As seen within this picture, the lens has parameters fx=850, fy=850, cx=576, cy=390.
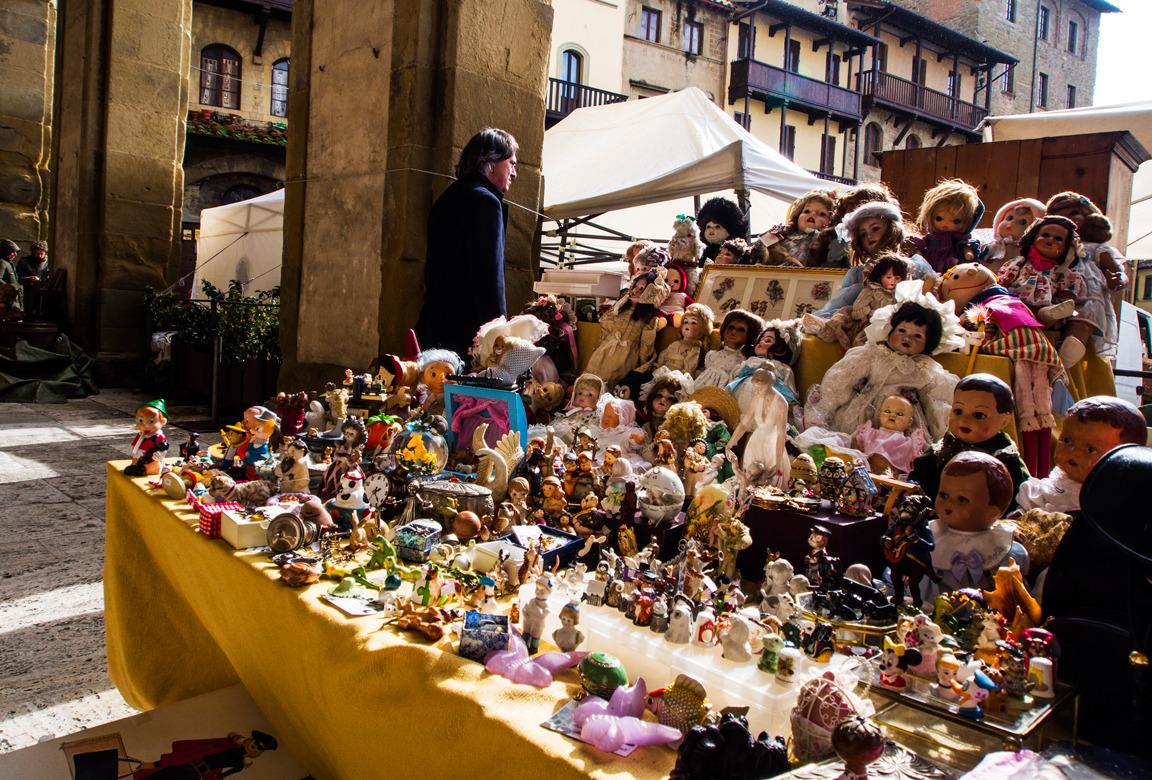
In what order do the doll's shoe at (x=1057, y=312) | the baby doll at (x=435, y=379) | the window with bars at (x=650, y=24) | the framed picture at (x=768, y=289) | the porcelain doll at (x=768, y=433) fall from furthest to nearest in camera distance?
the window with bars at (x=650, y=24)
the framed picture at (x=768, y=289)
the baby doll at (x=435, y=379)
the doll's shoe at (x=1057, y=312)
the porcelain doll at (x=768, y=433)

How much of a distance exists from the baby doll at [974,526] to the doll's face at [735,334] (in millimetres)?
1304

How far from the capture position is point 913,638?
1.40 m

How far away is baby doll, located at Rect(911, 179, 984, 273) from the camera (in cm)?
335

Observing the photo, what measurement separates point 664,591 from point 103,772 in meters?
1.51

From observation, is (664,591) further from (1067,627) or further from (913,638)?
(1067,627)

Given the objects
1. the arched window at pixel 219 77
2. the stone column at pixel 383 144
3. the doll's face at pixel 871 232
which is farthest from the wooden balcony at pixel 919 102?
the doll's face at pixel 871 232

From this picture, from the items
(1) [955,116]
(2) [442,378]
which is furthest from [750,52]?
(2) [442,378]

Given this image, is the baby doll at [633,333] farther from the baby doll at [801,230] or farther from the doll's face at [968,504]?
the doll's face at [968,504]

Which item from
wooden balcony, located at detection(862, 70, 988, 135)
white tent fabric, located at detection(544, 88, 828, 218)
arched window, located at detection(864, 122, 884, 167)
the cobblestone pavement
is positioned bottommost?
the cobblestone pavement

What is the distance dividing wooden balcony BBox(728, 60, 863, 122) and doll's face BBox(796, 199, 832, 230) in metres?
18.7

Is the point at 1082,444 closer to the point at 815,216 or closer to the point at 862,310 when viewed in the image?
the point at 862,310

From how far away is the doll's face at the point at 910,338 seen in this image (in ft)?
8.21

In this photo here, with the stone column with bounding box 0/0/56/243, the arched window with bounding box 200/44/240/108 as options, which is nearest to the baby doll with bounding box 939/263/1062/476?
the stone column with bounding box 0/0/56/243

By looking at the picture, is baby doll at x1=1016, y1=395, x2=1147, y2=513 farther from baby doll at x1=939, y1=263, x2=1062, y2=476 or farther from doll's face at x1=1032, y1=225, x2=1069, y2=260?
doll's face at x1=1032, y1=225, x2=1069, y2=260
